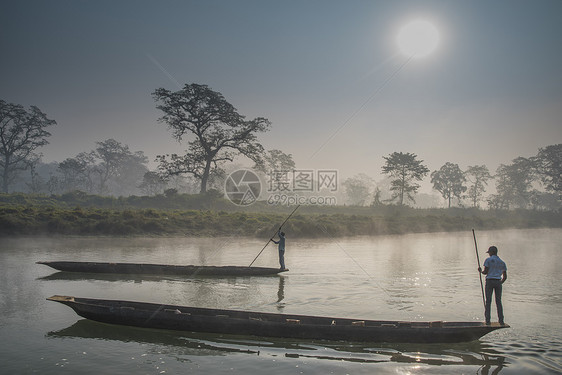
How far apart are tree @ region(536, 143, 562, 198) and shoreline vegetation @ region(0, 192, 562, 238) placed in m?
39.8

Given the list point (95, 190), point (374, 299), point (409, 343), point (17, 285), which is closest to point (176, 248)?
point (17, 285)

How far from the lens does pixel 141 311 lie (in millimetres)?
10234

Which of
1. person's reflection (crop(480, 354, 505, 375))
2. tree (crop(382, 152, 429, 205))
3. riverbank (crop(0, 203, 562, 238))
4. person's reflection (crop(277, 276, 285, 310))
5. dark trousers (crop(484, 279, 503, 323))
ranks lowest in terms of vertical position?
person's reflection (crop(480, 354, 505, 375))

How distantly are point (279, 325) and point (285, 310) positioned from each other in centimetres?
301

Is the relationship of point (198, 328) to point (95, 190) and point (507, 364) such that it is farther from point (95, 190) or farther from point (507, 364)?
point (95, 190)

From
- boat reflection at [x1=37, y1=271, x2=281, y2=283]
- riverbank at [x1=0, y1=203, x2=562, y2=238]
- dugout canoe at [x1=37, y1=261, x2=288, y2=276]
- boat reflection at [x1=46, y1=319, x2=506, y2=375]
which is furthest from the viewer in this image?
riverbank at [x1=0, y1=203, x2=562, y2=238]

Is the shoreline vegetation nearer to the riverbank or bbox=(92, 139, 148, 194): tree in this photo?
the riverbank

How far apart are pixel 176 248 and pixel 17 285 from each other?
43.0 feet

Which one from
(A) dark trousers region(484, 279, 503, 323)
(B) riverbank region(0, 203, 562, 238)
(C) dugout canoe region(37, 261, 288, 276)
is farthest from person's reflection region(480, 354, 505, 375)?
(B) riverbank region(0, 203, 562, 238)

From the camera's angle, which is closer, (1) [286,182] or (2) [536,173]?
(1) [286,182]

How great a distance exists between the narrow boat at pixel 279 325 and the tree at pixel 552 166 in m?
103

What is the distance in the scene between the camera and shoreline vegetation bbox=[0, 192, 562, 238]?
105ft

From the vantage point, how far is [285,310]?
12.5 m

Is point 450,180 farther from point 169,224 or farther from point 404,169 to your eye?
point 169,224
